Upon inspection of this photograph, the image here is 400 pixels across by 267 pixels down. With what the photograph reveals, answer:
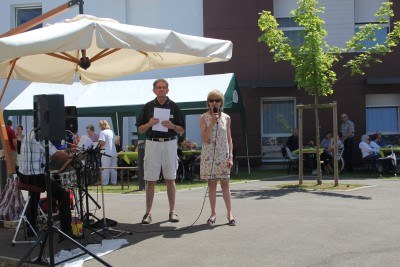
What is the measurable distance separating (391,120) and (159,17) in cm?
978

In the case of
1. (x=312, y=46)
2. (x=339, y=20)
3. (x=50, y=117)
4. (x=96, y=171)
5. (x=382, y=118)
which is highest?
(x=339, y=20)

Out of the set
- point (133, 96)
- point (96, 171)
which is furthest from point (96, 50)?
point (133, 96)

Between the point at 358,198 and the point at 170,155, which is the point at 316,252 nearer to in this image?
the point at 170,155

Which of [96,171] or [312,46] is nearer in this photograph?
[96,171]

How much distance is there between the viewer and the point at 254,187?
13023 millimetres

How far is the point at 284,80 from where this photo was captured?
66.4ft

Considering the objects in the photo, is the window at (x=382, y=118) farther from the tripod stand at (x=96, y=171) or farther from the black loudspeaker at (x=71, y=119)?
the black loudspeaker at (x=71, y=119)

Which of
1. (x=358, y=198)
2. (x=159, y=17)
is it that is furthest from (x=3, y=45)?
(x=159, y=17)

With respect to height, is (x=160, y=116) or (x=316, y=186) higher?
(x=160, y=116)

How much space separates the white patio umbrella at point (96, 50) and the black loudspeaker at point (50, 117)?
0.72 meters

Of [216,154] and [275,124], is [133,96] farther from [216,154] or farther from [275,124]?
[216,154]

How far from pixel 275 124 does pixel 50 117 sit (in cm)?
1588

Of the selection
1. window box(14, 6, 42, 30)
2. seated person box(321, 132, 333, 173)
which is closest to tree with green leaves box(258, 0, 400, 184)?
seated person box(321, 132, 333, 173)

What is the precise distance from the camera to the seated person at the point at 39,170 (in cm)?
693
